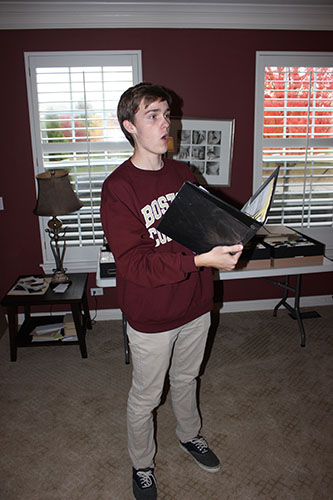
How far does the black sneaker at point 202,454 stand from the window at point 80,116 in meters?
1.82

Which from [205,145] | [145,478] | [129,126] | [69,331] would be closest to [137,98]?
[129,126]

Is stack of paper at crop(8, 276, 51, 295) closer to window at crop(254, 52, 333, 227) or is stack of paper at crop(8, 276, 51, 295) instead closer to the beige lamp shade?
the beige lamp shade

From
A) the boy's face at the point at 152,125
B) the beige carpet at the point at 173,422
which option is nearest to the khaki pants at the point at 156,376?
the beige carpet at the point at 173,422

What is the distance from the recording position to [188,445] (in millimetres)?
1930

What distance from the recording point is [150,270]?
4.50 ft

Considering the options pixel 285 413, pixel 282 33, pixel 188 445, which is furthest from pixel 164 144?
pixel 282 33

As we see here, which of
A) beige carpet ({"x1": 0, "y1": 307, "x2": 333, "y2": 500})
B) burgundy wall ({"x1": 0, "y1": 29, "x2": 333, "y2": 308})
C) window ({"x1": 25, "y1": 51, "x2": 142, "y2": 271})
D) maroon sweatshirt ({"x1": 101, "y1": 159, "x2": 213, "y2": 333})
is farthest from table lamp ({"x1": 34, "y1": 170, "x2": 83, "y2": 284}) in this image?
maroon sweatshirt ({"x1": 101, "y1": 159, "x2": 213, "y2": 333})

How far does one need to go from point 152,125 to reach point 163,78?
5.60ft

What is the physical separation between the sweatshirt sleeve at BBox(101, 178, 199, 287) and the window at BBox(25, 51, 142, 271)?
1740mm

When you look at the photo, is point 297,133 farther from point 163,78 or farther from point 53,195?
point 53,195

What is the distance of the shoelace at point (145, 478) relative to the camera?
5.63 feet

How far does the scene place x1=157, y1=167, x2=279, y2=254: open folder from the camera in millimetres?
1275

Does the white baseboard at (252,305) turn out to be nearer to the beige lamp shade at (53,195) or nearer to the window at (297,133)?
the window at (297,133)

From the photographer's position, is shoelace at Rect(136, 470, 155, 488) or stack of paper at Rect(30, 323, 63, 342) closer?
shoelace at Rect(136, 470, 155, 488)
